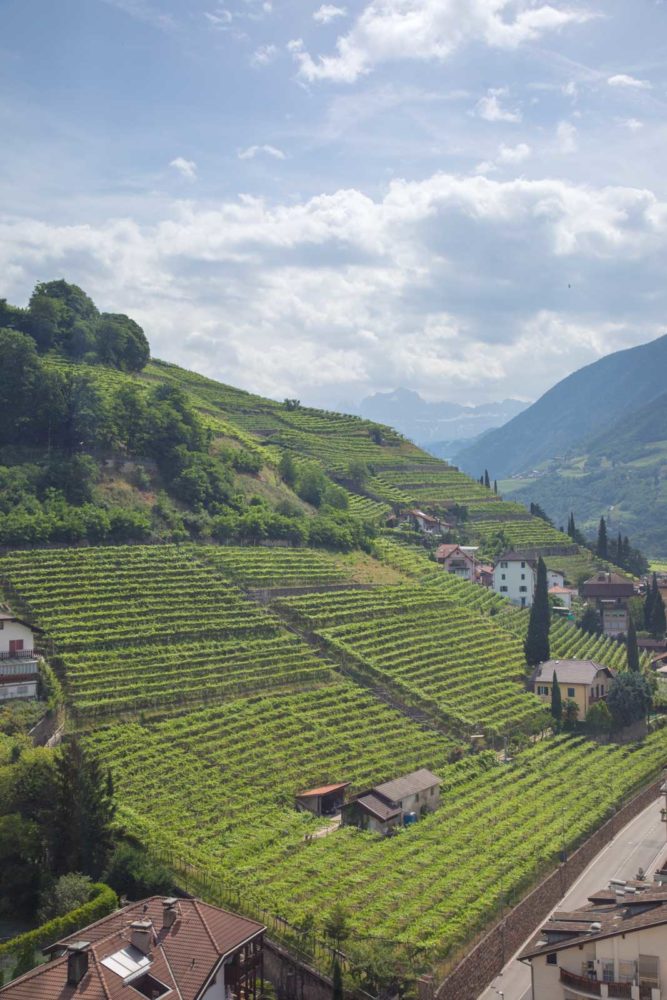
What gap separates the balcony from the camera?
91.0 feet

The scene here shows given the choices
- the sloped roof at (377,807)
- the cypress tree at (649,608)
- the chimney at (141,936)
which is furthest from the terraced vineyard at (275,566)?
the chimney at (141,936)

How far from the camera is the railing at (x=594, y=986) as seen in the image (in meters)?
27.8

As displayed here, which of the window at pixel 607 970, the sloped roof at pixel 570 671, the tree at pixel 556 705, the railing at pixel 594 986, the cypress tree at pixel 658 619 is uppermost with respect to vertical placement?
the cypress tree at pixel 658 619

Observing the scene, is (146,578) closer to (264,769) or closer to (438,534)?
(264,769)

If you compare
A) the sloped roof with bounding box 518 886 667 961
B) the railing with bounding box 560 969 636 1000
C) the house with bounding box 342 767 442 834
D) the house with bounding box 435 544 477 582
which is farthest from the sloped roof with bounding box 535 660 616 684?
the railing with bounding box 560 969 636 1000

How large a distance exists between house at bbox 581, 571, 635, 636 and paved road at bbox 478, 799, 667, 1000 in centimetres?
3588

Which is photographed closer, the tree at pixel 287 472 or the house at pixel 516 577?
the tree at pixel 287 472

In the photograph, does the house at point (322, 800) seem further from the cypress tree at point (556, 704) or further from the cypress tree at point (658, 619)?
the cypress tree at point (658, 619)

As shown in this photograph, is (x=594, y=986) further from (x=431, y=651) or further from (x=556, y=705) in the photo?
(x=431, y=651)

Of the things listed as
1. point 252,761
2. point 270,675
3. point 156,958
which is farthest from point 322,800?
point 156,958

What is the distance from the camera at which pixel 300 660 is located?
54.5 m

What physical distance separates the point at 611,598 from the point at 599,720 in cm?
3120

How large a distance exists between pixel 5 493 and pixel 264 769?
84.0 feet

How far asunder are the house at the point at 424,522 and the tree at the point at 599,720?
38739 mm
